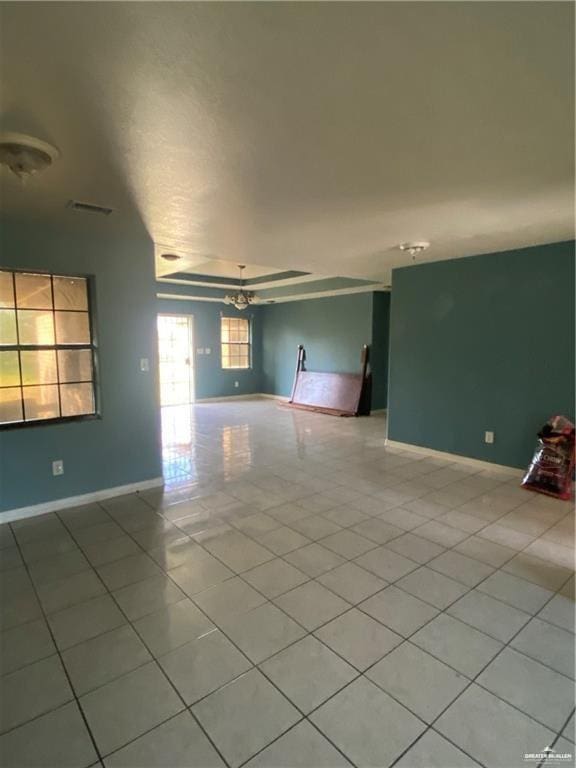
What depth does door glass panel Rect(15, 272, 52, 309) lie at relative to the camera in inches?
122

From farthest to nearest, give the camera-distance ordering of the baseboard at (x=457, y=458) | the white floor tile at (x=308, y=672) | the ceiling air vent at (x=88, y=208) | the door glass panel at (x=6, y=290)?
the baseboard at (x=457, y=458) < the door glass panel at (x=6, y=290) < the ceiling air vent at (x=88, y=208) < the white floor tile at (x=308, y=672)

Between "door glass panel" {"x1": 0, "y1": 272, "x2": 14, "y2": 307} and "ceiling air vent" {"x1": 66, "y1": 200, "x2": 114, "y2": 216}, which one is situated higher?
"ceiling air vent" {"x1": 66, "y1": 200, "x2": 114, "y2": 216}

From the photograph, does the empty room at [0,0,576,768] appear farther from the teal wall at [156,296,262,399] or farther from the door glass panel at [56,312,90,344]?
the teal wall at [156,296,262,399]

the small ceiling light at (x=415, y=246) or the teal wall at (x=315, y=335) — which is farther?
the teal wall at (x=315, y=335)

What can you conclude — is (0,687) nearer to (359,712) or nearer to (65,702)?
(65,702)

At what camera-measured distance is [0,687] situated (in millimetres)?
1609

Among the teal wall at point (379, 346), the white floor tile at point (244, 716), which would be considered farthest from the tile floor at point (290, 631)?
the teal wall at point (379, 346)

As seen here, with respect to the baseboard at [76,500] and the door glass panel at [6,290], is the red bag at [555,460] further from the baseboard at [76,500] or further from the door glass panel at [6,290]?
the door glass panel at [6,290]

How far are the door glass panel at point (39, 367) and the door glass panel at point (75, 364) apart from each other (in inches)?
2.3

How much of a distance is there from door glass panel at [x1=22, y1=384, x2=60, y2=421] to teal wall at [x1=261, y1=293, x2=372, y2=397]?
531 centimetres

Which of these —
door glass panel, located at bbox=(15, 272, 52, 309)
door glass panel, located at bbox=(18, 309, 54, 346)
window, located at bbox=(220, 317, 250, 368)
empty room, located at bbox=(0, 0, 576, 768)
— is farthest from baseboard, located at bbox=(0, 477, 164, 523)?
window, located at bbox=(220, 317, 250, 368)

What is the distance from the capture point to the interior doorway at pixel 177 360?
8.25 m

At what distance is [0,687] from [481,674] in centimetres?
199

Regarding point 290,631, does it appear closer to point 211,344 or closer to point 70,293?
point 70,293
